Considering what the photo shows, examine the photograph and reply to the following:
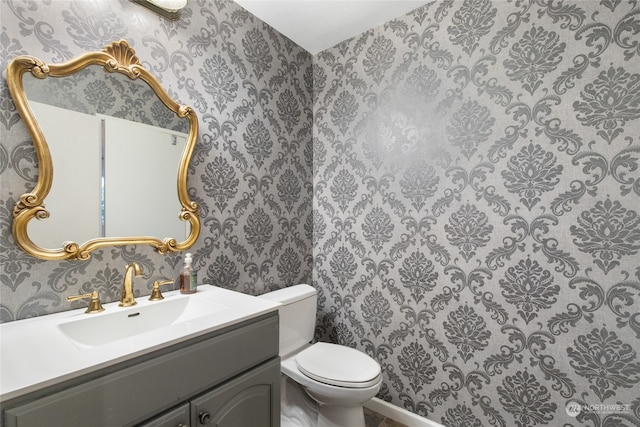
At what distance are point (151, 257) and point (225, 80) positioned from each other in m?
0.99

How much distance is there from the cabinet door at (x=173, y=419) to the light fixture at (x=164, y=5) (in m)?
1.57

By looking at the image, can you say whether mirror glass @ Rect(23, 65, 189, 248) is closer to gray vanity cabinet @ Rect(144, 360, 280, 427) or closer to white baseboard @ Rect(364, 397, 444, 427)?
gray vanity cabinet @ Rect(144, 360, 280, 427)

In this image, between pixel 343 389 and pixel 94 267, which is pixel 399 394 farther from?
pixel 94 267

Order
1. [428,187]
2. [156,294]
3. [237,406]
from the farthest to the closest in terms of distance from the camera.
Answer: [428,187], [156,294], [237,406]

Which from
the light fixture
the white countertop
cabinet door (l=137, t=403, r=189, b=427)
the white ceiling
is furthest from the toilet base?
the white ceiling

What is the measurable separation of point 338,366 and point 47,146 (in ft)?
5.09

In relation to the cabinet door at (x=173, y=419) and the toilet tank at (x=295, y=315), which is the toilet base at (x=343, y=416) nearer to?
the toilet tank at (x=295, y=315)

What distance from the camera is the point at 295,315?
166cm

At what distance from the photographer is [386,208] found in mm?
1755

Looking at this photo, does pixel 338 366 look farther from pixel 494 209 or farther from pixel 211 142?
pixel 211 142

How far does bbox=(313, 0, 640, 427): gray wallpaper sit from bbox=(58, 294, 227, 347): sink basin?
3.32 feet

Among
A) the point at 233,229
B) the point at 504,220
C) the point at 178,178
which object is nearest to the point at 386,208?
the point at 504,220

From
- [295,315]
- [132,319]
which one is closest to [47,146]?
[132,319]

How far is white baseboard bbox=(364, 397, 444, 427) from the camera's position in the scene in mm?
1606
